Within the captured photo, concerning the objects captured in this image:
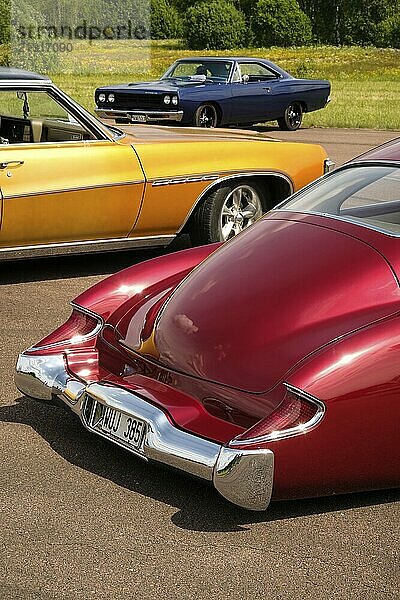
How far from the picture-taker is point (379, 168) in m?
5.00

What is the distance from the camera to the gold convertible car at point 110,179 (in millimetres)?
7422

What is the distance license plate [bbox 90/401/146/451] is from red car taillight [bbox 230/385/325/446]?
0.47m

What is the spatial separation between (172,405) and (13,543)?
0.79m

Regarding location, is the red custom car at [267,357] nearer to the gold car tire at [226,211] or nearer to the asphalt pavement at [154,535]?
the asphalt pavement at [154,535]

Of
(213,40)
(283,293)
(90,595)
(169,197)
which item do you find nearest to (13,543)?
(90,595)

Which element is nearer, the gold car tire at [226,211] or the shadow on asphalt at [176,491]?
the shadow on asphalt at [176,491]

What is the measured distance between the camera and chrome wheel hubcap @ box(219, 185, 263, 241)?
27.1 ft

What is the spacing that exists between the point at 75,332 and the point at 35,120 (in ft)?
10.4

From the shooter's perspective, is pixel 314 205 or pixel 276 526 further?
pixel 314 205

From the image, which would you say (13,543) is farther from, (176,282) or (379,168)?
(379,168)

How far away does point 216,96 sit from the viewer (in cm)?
2008

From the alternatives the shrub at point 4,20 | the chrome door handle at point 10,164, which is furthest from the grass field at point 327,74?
the chrome door handle at point 10,164

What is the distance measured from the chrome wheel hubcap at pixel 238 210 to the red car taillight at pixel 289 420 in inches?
173

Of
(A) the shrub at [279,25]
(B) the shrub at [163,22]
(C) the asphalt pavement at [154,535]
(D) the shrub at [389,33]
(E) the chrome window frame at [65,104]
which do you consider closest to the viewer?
(C) the asphalt pavement at [154,535]
